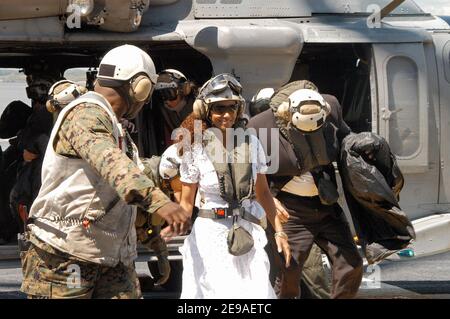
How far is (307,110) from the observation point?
20.2 feet

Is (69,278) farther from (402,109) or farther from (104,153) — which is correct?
(402,109)

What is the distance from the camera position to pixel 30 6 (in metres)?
7.65

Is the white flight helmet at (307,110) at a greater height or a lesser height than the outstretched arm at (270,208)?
greater

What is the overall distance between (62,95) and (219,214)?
7.76 feet

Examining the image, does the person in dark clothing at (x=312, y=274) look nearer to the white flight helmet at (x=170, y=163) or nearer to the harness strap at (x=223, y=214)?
the white flight helmet at (x=170, y=163)

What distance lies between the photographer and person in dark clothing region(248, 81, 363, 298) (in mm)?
6398

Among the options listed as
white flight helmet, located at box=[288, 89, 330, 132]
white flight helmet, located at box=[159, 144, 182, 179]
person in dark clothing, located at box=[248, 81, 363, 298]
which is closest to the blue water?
person in dark clothing, located at box=[248, 81, 363, 298]

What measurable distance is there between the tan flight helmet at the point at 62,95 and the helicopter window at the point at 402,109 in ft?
8.72

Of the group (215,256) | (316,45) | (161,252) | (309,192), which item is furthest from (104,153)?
(316,45)

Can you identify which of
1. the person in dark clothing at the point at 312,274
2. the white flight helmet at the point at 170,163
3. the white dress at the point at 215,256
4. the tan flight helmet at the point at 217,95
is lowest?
the person in dark clothing at the point at 312,274

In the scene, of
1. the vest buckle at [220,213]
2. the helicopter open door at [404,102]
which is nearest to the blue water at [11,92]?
the helicopter open door at [404,102]

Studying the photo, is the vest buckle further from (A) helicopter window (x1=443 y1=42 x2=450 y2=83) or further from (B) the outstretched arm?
(A) helicopter window (x1=443 y1=42 x2=450 y2=83)

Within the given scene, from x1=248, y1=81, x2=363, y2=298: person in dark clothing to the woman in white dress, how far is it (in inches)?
32.0

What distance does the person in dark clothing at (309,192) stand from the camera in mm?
6398
